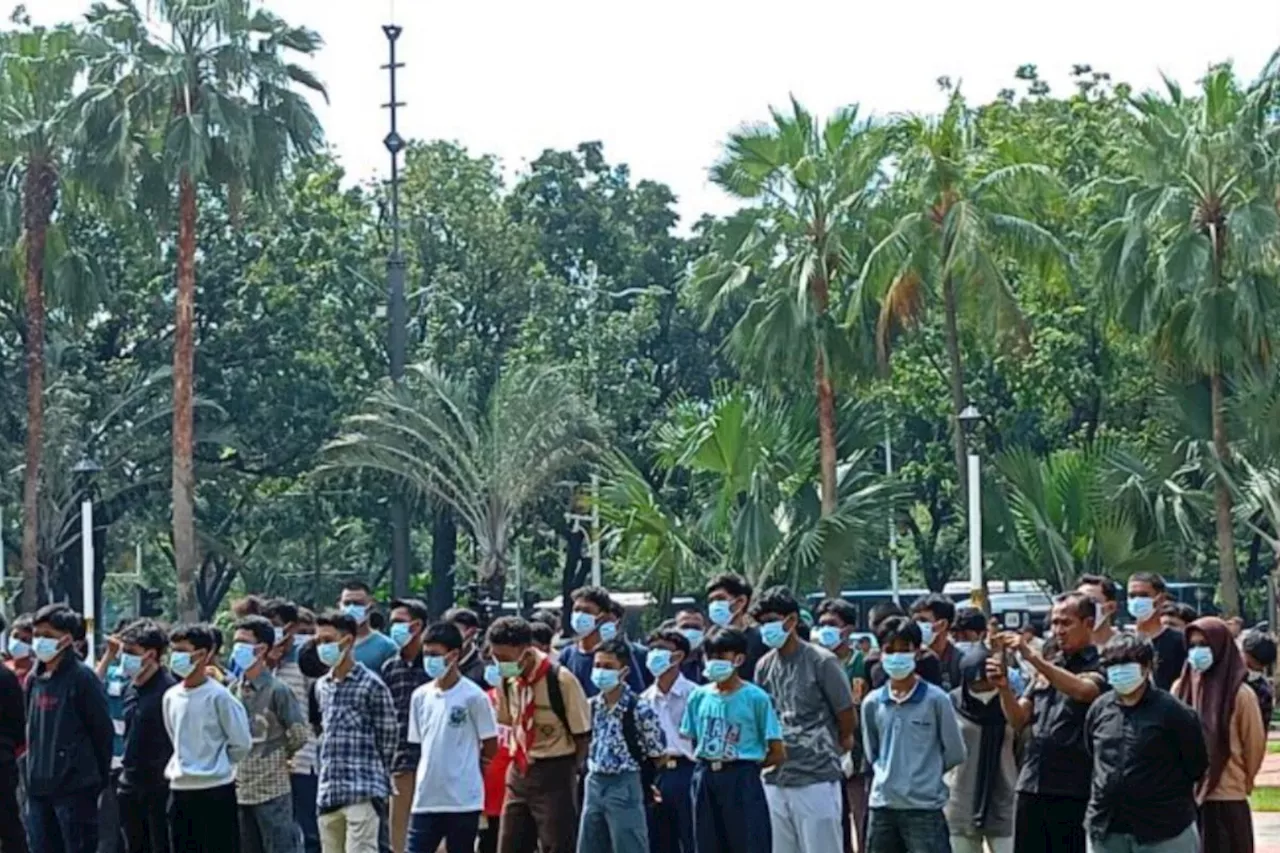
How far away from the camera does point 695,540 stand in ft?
118

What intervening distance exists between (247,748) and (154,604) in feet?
144

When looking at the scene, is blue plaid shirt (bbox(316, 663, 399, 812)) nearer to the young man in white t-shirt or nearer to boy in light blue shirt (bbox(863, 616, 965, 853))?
the young man in white t-shirt

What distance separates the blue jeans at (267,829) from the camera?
1490cm

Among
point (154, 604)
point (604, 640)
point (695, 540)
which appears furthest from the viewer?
point (154, 604)

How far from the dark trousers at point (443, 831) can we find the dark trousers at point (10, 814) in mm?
2419

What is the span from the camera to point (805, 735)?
1388cm

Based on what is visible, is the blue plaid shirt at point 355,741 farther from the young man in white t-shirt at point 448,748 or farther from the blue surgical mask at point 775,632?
the blue surgical mask at point 775,632

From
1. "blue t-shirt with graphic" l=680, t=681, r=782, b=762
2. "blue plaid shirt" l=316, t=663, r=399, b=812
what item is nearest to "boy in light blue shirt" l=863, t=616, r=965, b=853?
"blue t-shirt with graphic" l=680, t=681, r=782, b=762

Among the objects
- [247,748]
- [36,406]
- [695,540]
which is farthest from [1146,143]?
[247,748]

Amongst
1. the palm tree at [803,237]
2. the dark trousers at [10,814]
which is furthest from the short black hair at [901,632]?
the palm tree at [803,237]

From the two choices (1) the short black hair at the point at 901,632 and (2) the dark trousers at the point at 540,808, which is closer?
(1) the short black hair at the point at 901,632

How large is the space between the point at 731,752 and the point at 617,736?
34.3 inches

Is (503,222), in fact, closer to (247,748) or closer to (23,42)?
(23,42)

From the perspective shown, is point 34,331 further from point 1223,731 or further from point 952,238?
point 1223,731
